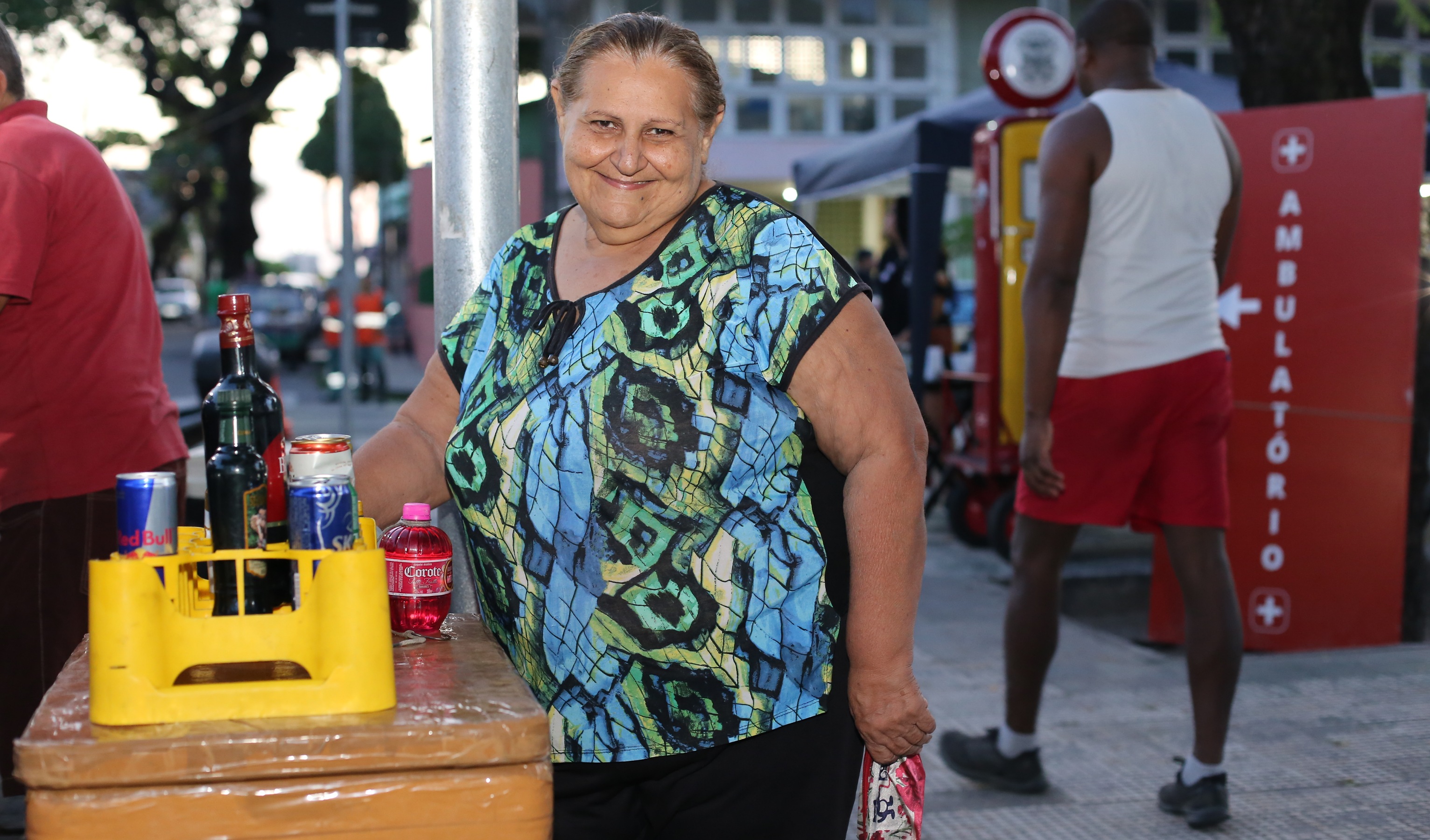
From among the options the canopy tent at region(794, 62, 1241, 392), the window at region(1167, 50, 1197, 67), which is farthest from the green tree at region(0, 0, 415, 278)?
the canopy tent at region(794, 62, 1241, 392)

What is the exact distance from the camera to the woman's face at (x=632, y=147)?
204 centimetres

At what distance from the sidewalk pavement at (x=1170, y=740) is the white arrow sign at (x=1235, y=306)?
4.19ft

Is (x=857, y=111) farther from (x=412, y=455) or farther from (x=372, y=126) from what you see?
(x=412, y=455)

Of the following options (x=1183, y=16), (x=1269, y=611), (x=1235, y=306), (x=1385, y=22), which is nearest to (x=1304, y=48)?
(x=1235, y=306)

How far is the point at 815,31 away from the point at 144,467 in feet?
81.5

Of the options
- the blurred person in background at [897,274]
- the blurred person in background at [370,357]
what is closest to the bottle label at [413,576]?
the blurred person in background at [897,274]

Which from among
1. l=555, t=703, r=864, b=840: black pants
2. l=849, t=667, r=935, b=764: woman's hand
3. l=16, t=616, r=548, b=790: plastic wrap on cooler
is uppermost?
l=16, t=616, r=548, b=790: plastic wrap on cooler

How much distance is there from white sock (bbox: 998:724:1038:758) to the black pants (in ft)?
5.67

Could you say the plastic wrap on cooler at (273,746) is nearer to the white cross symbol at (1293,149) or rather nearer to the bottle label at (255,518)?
the bottle label at (255,518)

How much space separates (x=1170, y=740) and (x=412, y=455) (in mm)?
2898

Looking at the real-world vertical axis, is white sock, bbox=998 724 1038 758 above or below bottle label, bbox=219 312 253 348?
below

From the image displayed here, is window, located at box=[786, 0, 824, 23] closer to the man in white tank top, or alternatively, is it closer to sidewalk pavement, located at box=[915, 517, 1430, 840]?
sidewalk pavement, located at box=[915, 517, 1430, 840]

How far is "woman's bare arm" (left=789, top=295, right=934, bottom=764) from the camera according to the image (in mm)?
1964

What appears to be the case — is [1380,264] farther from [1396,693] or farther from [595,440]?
[595,440]
